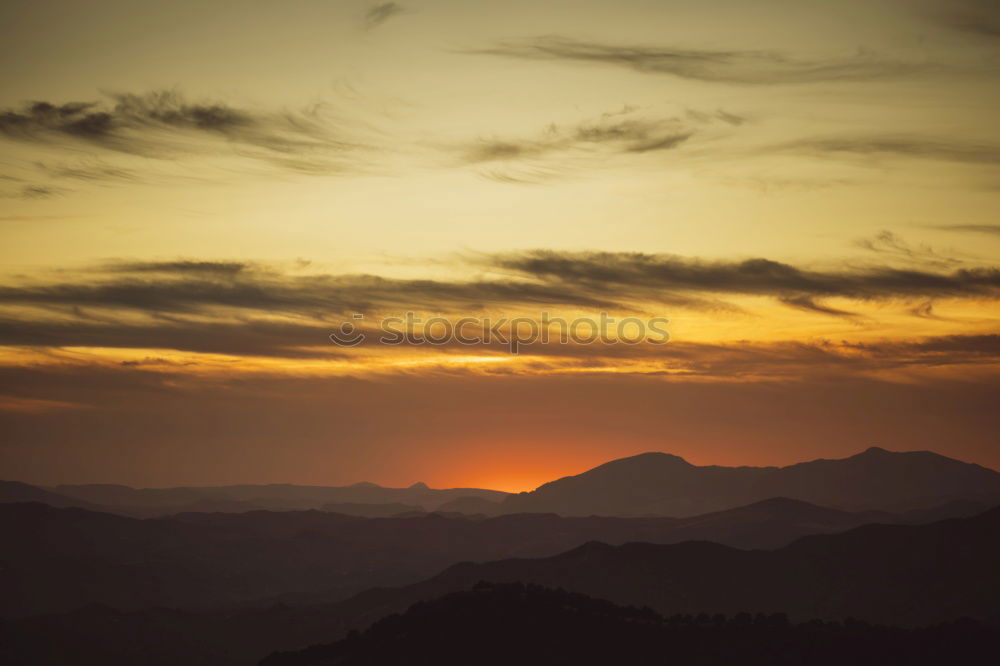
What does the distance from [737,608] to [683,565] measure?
12783 millimetres

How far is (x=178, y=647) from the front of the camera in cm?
16175

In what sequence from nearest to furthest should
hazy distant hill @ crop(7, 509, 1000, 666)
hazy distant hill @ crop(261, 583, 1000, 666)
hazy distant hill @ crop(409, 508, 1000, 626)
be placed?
hazy distant hill @ crop(261, 583, 1000, 666) < hazy distant hill @ crop(409, 508, 1000, 626) < hazy distant hill @ crop(7, 509, 1000, 666)

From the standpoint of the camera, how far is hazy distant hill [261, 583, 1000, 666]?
86.9 metres

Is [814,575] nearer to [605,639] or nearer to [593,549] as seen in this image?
[593,549]

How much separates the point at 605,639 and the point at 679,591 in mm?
60587

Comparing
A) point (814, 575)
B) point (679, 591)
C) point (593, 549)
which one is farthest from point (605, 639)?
point (593, 549)

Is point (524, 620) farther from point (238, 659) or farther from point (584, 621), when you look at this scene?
point (238, 659)

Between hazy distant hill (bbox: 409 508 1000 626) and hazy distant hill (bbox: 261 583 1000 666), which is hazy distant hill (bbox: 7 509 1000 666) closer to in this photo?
hazy distant hill (bbox: 409 508 1000 626)

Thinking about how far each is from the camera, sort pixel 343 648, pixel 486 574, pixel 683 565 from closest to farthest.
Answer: pixel 343 648, pixel 683 565, pixel 486 574

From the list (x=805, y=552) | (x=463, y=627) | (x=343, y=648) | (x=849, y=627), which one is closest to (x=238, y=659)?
(x=343, y=648)

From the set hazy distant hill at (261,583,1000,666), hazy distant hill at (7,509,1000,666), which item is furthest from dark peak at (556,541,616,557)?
hazy distant hill at (261,583,1000,666)

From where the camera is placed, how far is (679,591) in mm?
151000

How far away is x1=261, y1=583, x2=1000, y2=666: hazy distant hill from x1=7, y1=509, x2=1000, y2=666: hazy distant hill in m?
50.8

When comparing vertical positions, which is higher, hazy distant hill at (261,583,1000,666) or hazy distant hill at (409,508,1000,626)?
hazy distant hill at (261,583,1000,666)
